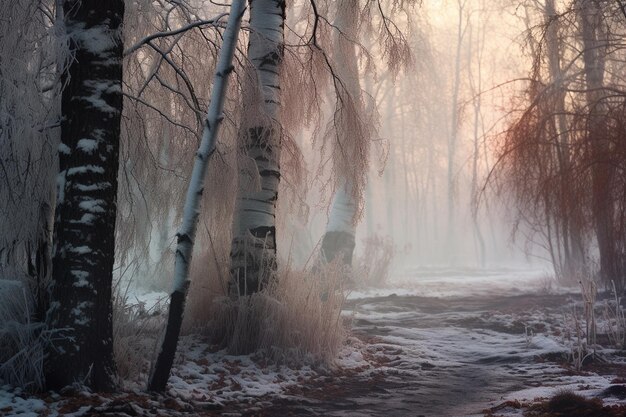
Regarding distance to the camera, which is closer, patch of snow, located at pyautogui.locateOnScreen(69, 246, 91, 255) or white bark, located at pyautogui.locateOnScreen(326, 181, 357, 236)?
patch of snow, located at pyautogui.locateOnScreen(69, 246, 91, 255)

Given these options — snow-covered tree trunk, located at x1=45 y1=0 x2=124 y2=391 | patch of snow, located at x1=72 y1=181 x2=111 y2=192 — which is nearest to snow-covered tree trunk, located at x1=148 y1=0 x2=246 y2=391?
snow-covered tree trunk, located at x1=45 y1=0 x2=124 y2=391

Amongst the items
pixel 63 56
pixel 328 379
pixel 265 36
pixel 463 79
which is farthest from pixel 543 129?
pixel 463 79

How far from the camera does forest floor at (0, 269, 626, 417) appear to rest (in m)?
3.99

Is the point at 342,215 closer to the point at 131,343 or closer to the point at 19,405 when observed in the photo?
the point at 131,343

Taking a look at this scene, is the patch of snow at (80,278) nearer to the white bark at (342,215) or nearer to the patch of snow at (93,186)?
the patch of snow at (93,186)

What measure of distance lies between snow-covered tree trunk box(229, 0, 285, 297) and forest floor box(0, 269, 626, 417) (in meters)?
0.81

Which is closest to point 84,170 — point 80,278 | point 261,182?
point 80,278

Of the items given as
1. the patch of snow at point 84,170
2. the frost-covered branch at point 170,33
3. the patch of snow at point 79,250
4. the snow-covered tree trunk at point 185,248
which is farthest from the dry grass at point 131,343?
the frost-covered branch at point 170,33

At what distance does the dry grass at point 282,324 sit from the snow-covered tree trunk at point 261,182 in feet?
0.64

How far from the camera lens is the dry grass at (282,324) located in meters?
5.71

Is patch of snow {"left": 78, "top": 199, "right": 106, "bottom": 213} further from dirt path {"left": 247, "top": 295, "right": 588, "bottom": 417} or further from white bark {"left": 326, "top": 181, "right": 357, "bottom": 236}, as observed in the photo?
white bark {"left": 326, "top": 181, "right": 357, "bottom": 236}

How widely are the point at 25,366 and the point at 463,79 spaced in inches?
1197

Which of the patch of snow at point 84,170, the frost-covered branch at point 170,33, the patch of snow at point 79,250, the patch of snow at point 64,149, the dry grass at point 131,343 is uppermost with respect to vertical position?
the frost-covered branch at point 170,33

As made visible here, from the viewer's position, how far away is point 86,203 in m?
4.10
